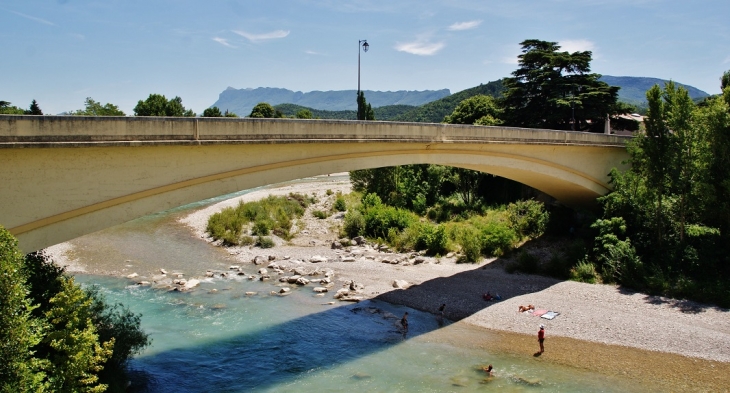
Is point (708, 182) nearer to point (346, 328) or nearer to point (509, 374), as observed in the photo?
point (509, 374)

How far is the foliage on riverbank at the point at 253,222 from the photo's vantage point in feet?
104

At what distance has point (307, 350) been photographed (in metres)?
17.1

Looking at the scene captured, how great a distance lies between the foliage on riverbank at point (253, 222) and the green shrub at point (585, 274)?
17096 mm

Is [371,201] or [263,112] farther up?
[263,112]

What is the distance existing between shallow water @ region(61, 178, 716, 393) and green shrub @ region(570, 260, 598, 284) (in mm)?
7457

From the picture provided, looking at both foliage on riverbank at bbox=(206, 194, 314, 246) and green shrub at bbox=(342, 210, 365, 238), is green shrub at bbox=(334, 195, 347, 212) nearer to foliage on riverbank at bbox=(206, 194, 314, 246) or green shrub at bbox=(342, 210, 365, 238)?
foliage on riverbank at bbox=(206, 194, 314, 246)

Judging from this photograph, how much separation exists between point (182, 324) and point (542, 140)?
17.9m

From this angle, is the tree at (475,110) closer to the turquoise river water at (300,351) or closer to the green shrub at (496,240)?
the green shrub at (496,240)

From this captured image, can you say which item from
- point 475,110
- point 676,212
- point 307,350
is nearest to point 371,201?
point 475,110

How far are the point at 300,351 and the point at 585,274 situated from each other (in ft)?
46.5

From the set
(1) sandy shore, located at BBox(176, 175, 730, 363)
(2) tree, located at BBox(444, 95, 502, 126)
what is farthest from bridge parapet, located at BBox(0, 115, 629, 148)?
(2) tree, located at BBox(444, 95, 502, 126)

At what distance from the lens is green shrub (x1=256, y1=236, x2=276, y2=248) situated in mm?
30531

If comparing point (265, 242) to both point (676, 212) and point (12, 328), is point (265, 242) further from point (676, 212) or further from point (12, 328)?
point (676, 212)

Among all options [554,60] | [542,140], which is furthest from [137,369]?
[554,60]
